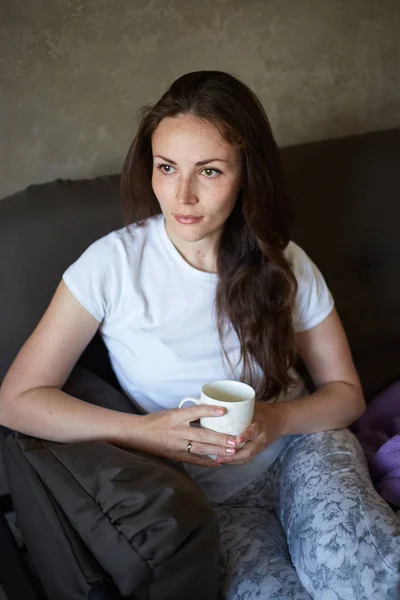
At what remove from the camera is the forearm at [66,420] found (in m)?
1.35

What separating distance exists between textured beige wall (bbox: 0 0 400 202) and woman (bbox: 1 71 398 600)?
1.14 feet

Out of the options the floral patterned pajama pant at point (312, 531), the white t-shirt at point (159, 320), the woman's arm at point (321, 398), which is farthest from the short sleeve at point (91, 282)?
the floral patterned pajama pant at point (312, 531)

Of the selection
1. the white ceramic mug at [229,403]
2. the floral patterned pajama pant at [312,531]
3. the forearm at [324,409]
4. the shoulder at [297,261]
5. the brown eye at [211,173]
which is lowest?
the floral patterned pajama pant at [312,531]

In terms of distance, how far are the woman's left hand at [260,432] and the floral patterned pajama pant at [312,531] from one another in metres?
0.08

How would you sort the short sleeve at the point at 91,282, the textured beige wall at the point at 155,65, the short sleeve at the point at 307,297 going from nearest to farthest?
the short sleeve at the point at 91,282
the short sleeve at the point at 307,297
the textured beige wall at the point at 155,65

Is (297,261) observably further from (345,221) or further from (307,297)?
(345,221)

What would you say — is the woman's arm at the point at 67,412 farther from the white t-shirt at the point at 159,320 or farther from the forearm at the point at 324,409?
the forearm at the point at 324,409

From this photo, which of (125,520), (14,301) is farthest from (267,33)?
(125,520)

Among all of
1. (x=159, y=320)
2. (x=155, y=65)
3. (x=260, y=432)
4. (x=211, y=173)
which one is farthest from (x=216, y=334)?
(x=155, y=65)

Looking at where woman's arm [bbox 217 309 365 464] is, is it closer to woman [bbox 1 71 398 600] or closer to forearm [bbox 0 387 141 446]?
woman [bbox 1 71 398 600]

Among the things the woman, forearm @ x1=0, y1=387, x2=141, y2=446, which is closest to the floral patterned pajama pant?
the woman

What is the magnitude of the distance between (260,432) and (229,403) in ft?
0.60

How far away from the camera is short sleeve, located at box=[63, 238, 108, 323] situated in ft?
4.64

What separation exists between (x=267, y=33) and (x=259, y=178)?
673mm
